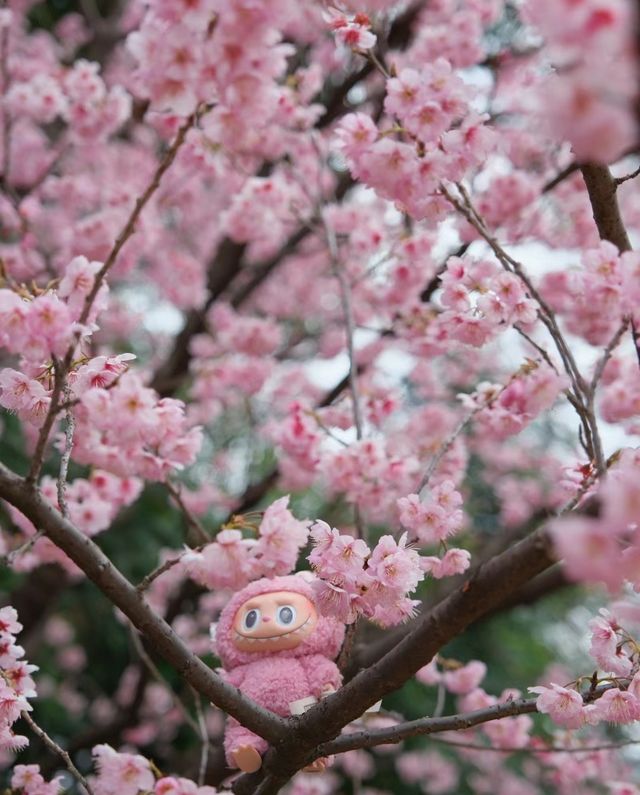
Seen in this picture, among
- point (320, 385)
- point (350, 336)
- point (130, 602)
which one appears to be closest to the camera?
point (130, 602)

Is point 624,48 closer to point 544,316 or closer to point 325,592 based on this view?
point 544,316

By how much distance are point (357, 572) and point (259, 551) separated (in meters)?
0.21

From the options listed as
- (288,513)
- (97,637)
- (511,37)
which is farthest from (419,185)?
(97,637)

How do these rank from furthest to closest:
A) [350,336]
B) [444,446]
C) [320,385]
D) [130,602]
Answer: [320,385]
[350,336]
[444,446]
[130,602]

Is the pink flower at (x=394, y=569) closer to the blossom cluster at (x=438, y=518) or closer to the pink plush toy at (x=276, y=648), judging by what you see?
the blossom cluster at (x=438, y=518)

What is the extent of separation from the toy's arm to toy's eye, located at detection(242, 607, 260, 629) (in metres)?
0.13

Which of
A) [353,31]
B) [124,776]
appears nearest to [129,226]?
[353,31]

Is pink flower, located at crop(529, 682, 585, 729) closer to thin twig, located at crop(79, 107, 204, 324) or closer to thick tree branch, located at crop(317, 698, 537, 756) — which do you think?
thick tree branch, located at crop(317, 698, 537, 756)

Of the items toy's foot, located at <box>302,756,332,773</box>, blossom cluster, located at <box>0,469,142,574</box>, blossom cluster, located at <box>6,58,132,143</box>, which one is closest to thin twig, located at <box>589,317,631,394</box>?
toy's foot, located at <box>302,756,332,773</box>

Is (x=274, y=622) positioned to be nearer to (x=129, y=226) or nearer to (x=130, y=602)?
(x=130, y=602)

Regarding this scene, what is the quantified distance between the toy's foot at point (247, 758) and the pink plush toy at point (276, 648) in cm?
1

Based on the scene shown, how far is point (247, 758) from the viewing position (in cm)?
162

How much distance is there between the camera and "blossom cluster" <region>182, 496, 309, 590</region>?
1541 millimetres

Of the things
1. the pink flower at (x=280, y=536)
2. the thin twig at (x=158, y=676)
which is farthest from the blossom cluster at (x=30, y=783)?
the pink flower at (x=280, y=536)
